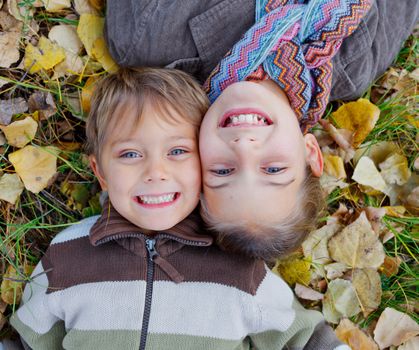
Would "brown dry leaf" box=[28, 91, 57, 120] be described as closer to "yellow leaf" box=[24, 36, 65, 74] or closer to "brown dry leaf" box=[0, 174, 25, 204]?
"yellow leaf" box=[24, 36, 65, 74]

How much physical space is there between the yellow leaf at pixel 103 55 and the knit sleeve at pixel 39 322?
2.77ft

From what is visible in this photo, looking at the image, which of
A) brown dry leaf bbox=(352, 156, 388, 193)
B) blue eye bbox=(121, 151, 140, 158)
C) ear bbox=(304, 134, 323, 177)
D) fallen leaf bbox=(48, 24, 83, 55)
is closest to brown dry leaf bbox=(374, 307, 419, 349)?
brown dry leaf bbox=(352, 156, 388, 193)

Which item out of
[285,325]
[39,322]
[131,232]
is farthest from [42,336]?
[285,325]

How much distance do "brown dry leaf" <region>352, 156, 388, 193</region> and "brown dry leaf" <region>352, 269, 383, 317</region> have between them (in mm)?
383

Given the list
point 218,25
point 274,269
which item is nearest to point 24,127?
point 218,25

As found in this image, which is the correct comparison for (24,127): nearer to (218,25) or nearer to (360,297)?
(218,25)

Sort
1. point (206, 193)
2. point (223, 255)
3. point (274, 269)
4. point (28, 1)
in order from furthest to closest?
1. point (274, 269)
2. point (28, 1)
3. point (223, 255)
4. point (206, 193)

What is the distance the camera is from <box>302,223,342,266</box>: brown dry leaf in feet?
7.54

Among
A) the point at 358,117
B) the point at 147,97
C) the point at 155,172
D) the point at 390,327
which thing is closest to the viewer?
the point at 155,172

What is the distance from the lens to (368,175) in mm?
2309

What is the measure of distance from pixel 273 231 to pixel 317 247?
55 centimetres

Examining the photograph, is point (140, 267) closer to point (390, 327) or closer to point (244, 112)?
point (244, 112)

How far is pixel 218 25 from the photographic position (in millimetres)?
2025

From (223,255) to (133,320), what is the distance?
417 mm
